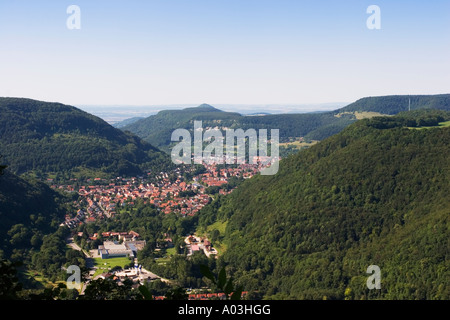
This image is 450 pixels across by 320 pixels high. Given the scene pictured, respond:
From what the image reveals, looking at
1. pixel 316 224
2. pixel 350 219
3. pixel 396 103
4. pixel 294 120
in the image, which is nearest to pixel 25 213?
pixel 316 224

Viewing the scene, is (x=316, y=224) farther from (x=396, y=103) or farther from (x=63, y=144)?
(x=396, y=103)

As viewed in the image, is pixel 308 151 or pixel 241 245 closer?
pixel 241 245

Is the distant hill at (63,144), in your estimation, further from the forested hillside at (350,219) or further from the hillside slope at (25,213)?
the forested hillside at (350,219)

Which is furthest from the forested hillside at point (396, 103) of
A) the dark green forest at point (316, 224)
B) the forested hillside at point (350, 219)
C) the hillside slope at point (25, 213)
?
the hillside slope at point (25, 213)

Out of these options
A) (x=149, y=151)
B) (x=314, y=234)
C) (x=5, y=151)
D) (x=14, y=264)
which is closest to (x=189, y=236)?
(x=314, y=234)

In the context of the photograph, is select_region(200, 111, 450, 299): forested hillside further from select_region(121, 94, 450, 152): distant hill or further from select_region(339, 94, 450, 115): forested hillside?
select_region(339, 94, 450, 115): forested hillside
